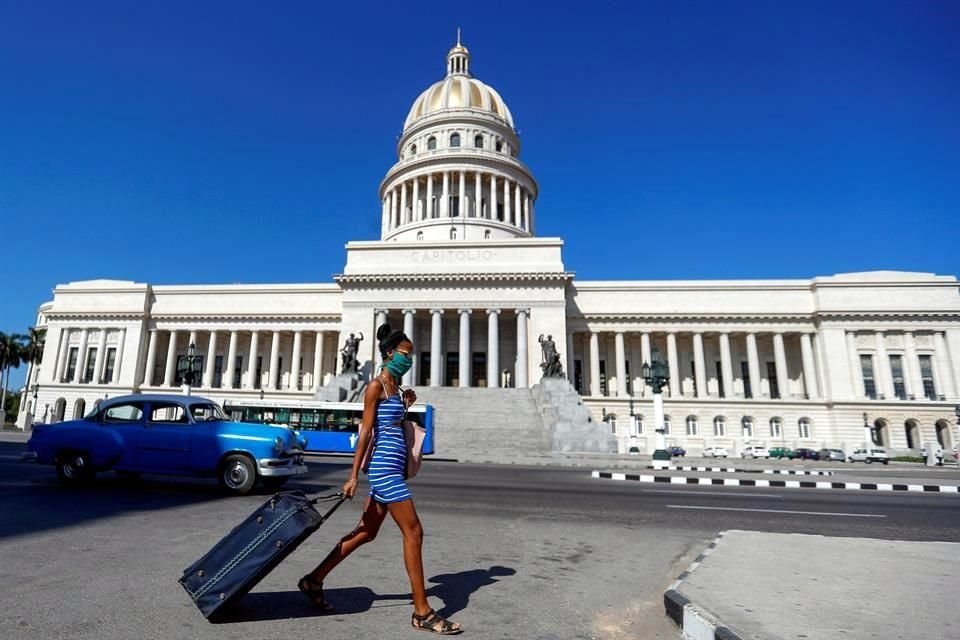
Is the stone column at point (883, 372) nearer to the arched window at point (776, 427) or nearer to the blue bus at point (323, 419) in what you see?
the arched window at point (776, 427)

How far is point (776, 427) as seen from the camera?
44.1 meters

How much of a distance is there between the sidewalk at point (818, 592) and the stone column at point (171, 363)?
57148mm

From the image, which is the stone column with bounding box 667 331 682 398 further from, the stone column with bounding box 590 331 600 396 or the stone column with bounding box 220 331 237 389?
the stone column with bounding box 220 331 237 389

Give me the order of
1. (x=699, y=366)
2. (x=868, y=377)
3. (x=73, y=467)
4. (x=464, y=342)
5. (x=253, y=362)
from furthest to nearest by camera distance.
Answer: (x=253, y=362) < (x=699, y=366) < (x=868, y=377) < (x=464, y=342) < (x=73, y=467)

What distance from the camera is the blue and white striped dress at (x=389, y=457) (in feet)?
11.5

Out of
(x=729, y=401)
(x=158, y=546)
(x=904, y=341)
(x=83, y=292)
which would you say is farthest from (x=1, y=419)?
(x=904, y=341)

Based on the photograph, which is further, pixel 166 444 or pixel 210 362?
pixel 210 362

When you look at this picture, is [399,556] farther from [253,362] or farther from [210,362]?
[210,362]

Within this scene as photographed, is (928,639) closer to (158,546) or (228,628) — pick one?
(228,628)

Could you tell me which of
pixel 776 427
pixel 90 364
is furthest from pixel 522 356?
pixel 90 364

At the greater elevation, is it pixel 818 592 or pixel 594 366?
pixel 594 366

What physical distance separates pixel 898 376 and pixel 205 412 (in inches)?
2040

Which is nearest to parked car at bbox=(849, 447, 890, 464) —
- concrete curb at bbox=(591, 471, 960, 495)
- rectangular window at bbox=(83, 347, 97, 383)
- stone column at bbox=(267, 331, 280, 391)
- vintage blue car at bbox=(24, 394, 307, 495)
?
concrete curb at bbox=(591, 471, 960, 495)

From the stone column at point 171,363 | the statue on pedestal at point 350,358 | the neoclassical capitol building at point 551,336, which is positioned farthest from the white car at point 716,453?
the stone column at point 171,363
